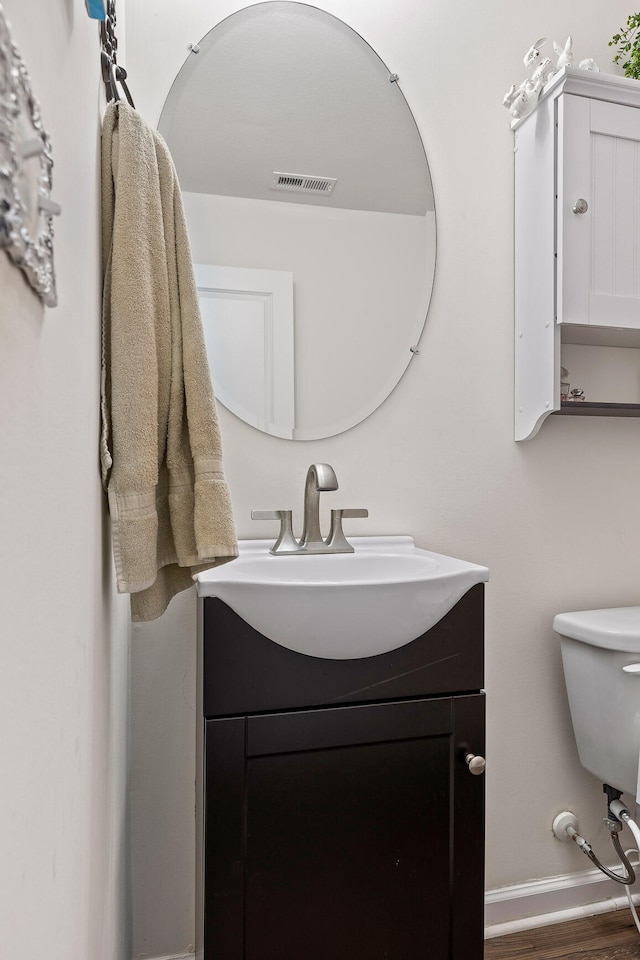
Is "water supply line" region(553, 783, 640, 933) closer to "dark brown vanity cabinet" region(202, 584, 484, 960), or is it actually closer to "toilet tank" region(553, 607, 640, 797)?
"toilet tank" region(553, 607, 640, 797)

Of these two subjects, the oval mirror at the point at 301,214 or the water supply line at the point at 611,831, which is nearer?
the oval mirror at the point at 301,214

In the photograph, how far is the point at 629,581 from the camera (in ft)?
5.48

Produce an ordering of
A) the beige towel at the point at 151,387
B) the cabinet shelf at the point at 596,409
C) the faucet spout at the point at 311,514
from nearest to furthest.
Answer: the beige towel at the point at 151,387, the faucet spout at the point at 311,514, the cabinet shelf at the point at 596,409

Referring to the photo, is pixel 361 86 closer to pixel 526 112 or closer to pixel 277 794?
pixel 526 112

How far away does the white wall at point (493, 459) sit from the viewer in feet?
4.85

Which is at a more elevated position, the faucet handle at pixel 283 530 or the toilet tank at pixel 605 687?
the faucet handle at pixel 283 530

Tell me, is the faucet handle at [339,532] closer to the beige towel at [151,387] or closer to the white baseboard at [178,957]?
the beige towel at [151,387]

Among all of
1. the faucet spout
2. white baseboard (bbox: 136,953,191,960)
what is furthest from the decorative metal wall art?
white baseboard (bbox: 136,953,191,960)

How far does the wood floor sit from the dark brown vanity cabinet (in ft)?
1.46

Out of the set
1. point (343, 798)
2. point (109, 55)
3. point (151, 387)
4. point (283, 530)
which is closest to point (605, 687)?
point (343, 798)

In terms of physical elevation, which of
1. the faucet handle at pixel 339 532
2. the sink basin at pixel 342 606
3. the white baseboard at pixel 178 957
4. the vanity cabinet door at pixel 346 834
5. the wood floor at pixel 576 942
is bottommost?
the wood floor at pixel 576 942

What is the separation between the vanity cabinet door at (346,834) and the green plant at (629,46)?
145 centimetres

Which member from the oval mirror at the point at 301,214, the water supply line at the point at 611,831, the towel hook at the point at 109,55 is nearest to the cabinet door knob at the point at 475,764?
the water supply line at the point at 611,831

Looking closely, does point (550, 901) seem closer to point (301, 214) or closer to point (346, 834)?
point (346, 834)
